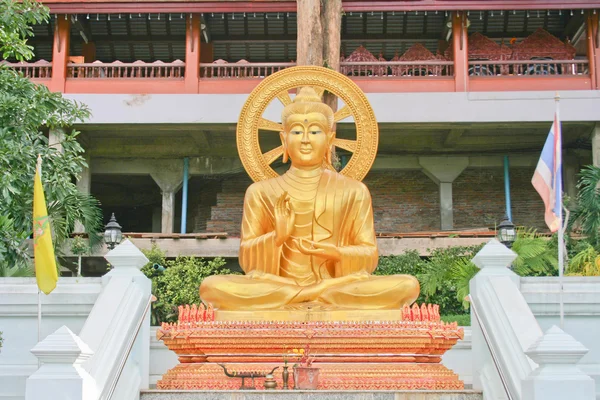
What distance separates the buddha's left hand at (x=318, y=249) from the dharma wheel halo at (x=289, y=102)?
104 centimetres

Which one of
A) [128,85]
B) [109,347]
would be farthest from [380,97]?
[109,347]

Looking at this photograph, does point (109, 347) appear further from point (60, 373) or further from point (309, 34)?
point (309, 34)

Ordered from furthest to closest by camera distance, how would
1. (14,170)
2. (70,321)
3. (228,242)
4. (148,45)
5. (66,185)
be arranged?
(148,45) → (228,242) → (66,185) → (14,170) → (70,321)

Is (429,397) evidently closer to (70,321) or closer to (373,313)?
(373,313)

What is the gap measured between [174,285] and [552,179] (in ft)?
27.1

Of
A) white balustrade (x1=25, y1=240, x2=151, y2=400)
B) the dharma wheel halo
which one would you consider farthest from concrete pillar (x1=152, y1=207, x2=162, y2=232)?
white balustrade (x1=25, y1=240, x2=151, y2=400)

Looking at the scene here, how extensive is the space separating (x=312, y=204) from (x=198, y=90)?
380 inches

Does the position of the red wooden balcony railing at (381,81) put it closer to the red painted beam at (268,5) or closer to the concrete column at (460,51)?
the concrete column at (460,51)

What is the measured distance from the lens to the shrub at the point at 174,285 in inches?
541

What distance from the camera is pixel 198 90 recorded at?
55.9ft

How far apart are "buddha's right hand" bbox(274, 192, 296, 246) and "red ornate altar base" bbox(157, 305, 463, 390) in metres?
0.82

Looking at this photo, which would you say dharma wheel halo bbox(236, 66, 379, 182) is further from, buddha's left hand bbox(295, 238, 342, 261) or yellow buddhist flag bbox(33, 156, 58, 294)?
yellow buddhist flag bbox(33, 156, 58, 294)

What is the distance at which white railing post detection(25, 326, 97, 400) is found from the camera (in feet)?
16.6

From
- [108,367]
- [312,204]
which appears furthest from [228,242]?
[108,367]
